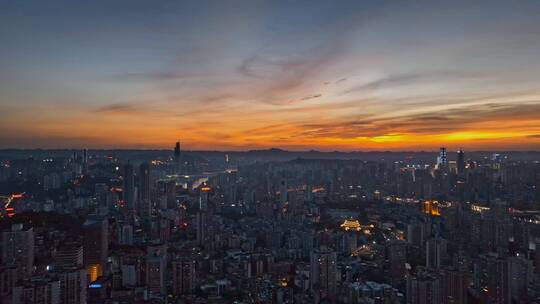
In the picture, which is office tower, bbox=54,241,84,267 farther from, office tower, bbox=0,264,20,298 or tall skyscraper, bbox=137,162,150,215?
tall skyscraper, bbox=137,162,150,215

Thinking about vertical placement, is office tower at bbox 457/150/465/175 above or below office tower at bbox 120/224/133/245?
above

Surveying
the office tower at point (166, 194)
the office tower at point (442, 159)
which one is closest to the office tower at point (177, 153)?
the office tower at point (166, 194)

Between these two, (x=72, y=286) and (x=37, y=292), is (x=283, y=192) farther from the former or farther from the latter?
(x=37, y=292)

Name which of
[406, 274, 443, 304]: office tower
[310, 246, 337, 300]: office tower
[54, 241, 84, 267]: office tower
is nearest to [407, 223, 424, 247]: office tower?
[310, 246, 337, 300]: office tower

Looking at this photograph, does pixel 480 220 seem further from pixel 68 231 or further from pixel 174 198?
pixel 174 198

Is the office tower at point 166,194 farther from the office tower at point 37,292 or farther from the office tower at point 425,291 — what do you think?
the office tower at point 425,291

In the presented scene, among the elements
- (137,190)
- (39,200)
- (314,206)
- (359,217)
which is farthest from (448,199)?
(39,200)
